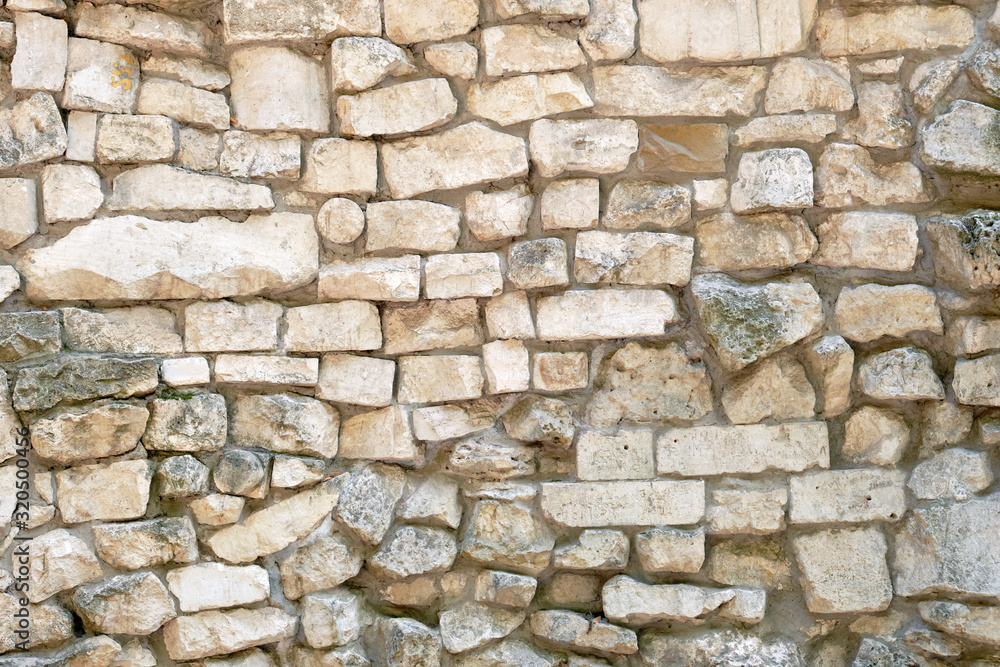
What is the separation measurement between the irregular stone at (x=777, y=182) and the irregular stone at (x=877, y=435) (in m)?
0.67

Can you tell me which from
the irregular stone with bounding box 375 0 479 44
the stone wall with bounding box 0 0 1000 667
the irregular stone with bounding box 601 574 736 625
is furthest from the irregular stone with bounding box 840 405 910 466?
the irregular stone with bounding box 375 0 479 44

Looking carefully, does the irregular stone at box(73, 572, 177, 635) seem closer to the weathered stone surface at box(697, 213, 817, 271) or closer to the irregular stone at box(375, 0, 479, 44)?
the irregular stone at box(375, 0, 479, 44)

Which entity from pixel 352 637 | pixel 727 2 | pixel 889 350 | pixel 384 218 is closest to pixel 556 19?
pixel 727 2

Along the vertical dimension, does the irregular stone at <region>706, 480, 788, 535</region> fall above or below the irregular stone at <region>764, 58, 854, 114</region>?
below

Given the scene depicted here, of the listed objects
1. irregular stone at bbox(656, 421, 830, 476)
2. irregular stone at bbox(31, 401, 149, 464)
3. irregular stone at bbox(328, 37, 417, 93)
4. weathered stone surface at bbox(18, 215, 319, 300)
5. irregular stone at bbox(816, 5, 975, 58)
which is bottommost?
irregular stone at bbox(656, 421, 830, 476)

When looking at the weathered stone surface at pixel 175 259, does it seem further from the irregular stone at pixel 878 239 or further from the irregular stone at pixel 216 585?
→ the irregular stone at pixel 878 239

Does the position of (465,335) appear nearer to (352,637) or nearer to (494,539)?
(494,539)

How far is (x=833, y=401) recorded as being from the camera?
2740mm

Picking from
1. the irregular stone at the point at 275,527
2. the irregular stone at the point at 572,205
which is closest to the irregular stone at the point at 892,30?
the irregular stone at the point at 572,205

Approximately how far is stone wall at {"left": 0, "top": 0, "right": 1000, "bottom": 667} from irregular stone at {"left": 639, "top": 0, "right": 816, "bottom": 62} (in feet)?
0.04

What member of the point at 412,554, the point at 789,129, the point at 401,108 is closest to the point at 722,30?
the point at 789,129

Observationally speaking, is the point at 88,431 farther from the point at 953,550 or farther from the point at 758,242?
the point at 953,550

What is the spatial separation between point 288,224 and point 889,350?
6.04 ft

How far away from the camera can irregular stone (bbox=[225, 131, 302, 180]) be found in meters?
2.67
